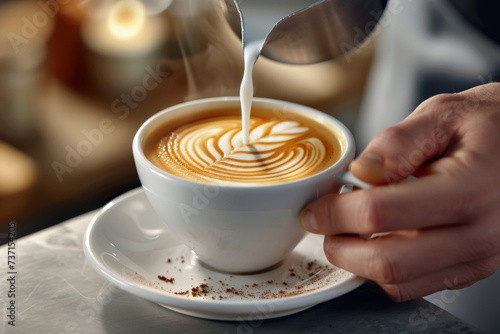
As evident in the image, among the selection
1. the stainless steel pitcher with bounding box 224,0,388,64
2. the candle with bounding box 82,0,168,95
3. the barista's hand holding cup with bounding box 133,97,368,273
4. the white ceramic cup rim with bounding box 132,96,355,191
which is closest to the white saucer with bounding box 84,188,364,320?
the barista's hand holding cup with bounding box 133,97,368,273

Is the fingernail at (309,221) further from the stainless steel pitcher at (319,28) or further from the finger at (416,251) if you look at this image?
the stainless steel pitcher at (319,28)

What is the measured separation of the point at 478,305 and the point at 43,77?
5.00 feet

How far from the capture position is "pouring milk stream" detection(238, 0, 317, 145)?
0.85 meters

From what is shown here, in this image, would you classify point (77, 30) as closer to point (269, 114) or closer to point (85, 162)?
point (85, 162)

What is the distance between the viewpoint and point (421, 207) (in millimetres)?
689

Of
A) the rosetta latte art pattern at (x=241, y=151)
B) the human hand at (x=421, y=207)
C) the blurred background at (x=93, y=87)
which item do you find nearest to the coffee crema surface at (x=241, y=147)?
the rosetta latte art pattern at (x=241, y=151)

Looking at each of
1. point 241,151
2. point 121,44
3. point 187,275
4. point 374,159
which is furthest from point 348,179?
point 121,44

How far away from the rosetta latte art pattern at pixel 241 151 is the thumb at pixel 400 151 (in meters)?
0.12

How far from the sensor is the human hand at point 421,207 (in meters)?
0.69

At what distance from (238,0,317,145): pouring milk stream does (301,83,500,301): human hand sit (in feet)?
0.77

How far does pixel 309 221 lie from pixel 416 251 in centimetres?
15

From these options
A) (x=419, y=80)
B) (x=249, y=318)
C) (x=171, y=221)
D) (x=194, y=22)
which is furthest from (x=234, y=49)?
(x=249, y=318)

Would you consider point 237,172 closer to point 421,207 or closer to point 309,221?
point 309,221

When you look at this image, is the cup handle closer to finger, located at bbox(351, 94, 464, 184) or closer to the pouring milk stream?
finger, located at bbox(351, 94, 464, 184)
